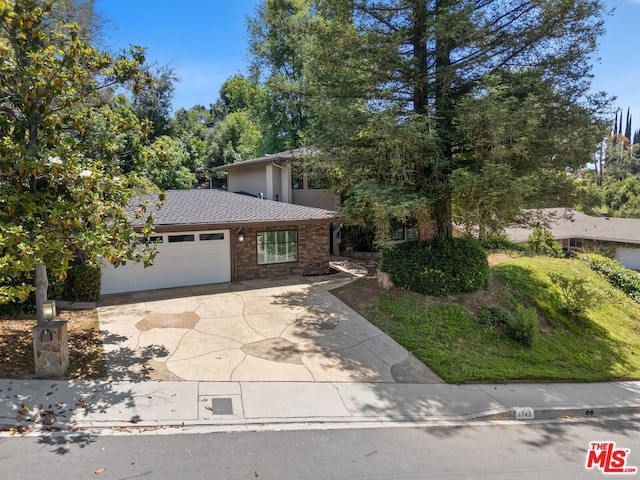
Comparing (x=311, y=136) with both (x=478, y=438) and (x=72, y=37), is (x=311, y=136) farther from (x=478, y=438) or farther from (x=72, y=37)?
(x=478, y=438)

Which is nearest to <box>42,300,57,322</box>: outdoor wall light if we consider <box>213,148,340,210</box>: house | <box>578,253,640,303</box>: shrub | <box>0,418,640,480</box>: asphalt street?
<box>0,418,640,480</box>: asphalt street

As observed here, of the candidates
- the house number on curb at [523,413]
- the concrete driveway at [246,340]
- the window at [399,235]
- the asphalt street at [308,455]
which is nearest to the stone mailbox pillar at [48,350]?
the concrete driveway at [246,340]

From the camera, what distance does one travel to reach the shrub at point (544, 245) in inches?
909

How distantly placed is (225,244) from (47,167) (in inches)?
320

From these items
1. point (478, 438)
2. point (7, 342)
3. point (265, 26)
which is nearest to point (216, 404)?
point (478, 438)

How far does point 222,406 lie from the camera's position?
20.6 ft

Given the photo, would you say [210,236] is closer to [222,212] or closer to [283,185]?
[222,212]

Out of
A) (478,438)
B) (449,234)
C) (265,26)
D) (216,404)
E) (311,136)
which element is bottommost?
(478,438)

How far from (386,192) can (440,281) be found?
3.29 metres

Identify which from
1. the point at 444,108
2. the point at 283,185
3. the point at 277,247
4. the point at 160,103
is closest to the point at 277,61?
the point at 160,103

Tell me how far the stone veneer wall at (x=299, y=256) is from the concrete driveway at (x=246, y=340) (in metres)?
1.71

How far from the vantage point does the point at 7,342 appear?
796cm

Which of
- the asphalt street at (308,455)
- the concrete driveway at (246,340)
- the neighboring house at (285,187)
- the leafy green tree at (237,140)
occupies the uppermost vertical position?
the leafy green tree at (237,140)

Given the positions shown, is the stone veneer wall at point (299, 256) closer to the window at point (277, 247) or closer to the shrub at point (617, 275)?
the window at point (277, 247)
